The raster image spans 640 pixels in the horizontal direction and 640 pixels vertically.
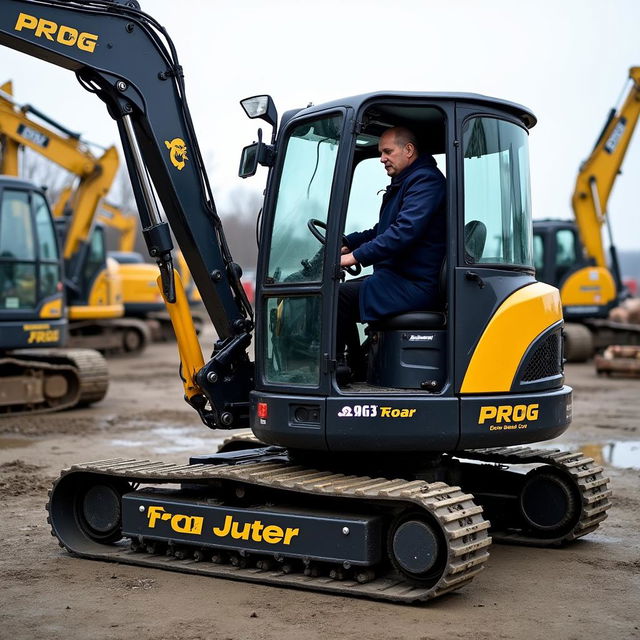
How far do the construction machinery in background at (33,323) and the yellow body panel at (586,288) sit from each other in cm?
1119

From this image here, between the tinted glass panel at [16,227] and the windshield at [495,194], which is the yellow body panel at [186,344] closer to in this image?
the windshield at [495,194]

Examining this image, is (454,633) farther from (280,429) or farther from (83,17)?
(83,17)

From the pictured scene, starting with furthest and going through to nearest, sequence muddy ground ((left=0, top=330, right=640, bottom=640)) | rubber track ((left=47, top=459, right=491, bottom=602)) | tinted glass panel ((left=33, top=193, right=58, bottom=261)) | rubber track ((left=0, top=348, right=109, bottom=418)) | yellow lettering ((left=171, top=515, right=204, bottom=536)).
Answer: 1. tinted glass panel ((left=33, top=193, right=58, bottom=261))
2. rubber track ((left=0, top=348, right=109, bottom=418))
3. yellow lettering ((left=171, top=515, right=204, bottom=536))
4. rubber track ((left=47, top=459, right=491, bottom=602))
5. muddy ground ((left=0, top=330, right=640, bottom=640))

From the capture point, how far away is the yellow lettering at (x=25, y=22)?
6.34 meters

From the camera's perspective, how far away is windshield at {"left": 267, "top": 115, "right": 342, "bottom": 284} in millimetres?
6125

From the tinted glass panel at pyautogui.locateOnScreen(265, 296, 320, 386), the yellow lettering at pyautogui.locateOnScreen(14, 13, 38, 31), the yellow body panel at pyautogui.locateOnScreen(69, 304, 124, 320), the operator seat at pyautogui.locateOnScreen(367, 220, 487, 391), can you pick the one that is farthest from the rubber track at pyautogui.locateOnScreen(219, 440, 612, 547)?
the yellow body panel at pyautogui.locateOnScreen(69, 304, 124, 320)

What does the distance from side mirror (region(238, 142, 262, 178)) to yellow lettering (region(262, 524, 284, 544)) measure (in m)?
2.06

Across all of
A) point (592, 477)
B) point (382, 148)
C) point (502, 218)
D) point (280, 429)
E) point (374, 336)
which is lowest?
point (592, 477)

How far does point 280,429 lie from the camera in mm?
6117

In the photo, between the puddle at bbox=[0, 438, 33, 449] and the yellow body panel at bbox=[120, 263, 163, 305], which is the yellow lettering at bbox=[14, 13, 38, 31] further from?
the yellow body panel at bbox=[120, 263, 163, 305]

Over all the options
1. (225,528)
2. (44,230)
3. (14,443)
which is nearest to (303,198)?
(225,528)

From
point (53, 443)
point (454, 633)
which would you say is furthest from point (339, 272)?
point (53, 443)

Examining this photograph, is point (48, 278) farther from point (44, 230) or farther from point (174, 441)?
point (174, 441)

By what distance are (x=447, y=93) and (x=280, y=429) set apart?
7.00 feet
